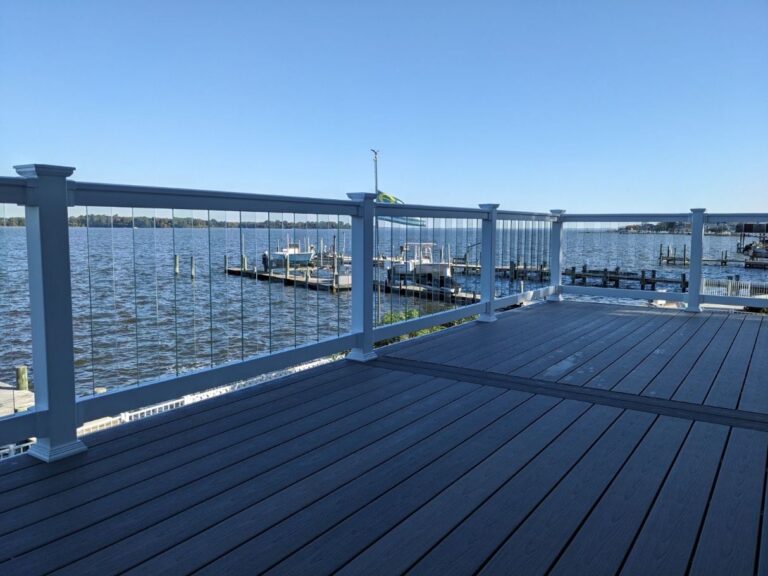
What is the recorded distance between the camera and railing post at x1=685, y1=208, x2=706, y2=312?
6160 mm

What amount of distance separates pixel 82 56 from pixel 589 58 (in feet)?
90.7

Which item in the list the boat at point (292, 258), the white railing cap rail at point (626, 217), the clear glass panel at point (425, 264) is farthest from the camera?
the white railing cap rail at point (626, 217)

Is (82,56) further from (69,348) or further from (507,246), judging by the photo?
(69,348)

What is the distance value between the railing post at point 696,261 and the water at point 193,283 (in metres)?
1.28

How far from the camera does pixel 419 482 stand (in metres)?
2.00

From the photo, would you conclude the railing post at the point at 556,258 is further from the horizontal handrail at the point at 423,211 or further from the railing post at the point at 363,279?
the railing post at the point at 363,279

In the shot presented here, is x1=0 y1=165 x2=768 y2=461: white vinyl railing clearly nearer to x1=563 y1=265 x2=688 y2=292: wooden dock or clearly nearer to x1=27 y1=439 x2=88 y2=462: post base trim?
x1=27 y1=439 x2=88 y2=462: post base trim

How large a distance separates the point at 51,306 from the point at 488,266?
4024mm

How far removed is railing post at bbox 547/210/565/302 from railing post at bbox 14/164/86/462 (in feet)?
18.6

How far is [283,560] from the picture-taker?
4.93ft

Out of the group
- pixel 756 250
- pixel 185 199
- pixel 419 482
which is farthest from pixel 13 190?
pixel 756 250

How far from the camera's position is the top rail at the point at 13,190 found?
2037mm

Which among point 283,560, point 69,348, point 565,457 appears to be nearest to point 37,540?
point 283,560

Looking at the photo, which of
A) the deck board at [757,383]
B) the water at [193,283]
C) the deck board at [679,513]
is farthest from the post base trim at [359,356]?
the deck board at [757,383]
